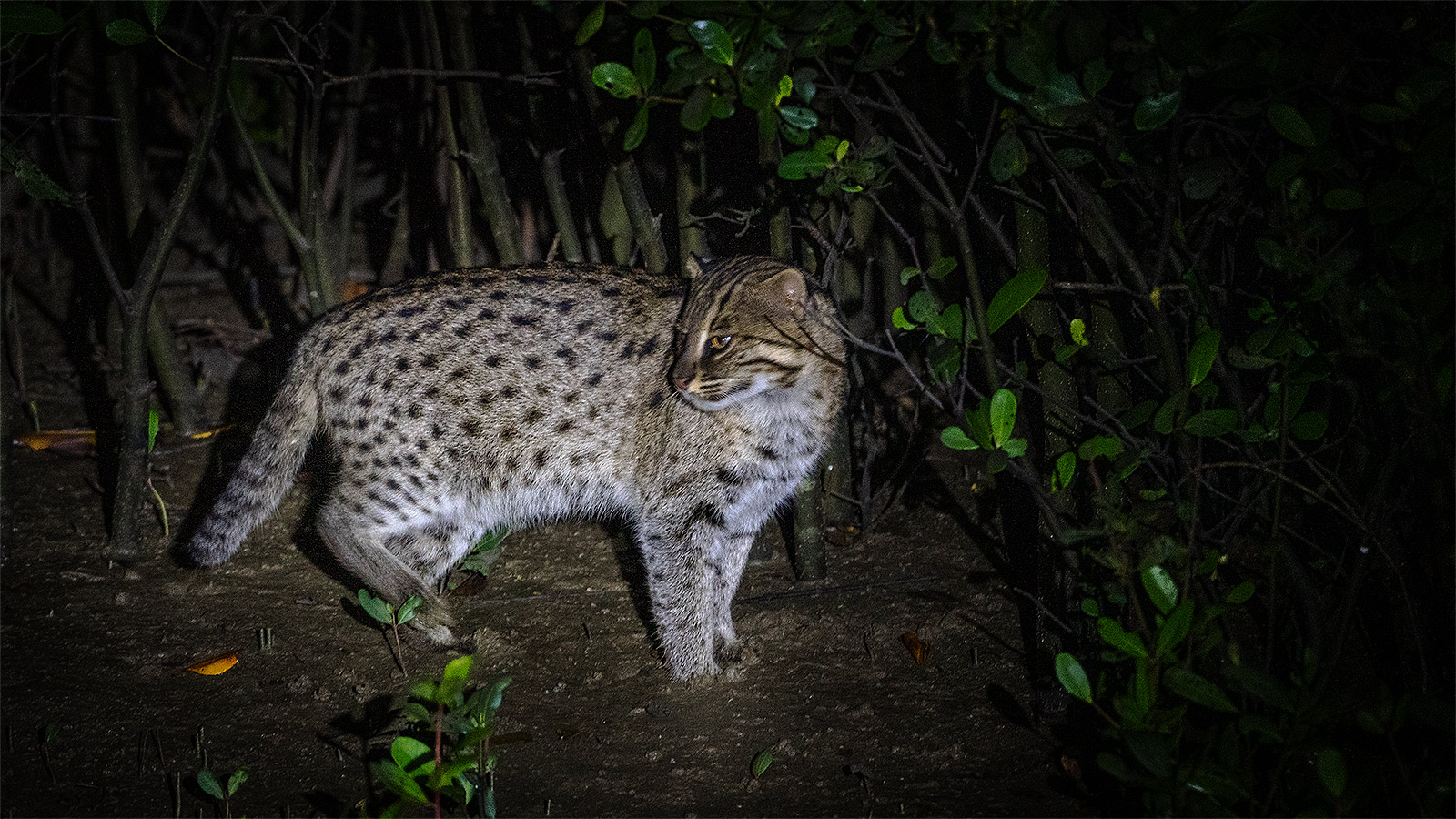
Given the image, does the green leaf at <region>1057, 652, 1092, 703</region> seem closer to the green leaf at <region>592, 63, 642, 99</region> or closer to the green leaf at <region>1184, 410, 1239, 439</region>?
the green leaf at <region>1184, 410, 1239, 439</region>

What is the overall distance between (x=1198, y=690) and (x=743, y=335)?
176 cm

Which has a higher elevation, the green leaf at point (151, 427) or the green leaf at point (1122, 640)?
the green leaf at point (151, 427)

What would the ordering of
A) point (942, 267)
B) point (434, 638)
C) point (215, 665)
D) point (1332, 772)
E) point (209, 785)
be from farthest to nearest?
1. point (434, 638)
2. point (215, 665)
3. point (942, 267)
4. point (209, 785)
5. point (1332, 772)

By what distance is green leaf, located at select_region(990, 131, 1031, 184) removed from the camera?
283cm

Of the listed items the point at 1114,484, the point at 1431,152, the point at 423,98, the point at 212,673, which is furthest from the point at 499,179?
the point at 1431,152

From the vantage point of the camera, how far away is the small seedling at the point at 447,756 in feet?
8.52

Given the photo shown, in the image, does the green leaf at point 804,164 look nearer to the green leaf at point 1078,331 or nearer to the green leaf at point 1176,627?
the green leaf at point 1078,331

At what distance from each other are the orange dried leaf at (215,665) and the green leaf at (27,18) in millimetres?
2090

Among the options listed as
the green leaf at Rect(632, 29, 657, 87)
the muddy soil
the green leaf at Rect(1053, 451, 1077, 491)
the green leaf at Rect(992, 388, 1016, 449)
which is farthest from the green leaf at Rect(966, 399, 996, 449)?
the green leaf at Rect(632, 29, 657, 87)

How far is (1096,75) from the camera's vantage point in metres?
2.56

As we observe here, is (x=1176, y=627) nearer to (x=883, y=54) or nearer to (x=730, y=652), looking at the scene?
(x=883, y=54)

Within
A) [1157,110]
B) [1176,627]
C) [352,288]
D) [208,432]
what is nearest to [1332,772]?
[1176,627]

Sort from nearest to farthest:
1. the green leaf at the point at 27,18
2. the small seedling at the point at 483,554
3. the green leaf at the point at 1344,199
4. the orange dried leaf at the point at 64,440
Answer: the green leaf at the point at 1344,199
the green leaf at the point at 27,18
the small seedling at the point at 483,554
the orange dried leaf at the point at 64,440

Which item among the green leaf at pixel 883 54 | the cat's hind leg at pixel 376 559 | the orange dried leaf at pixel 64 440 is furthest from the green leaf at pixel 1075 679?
the orange dried leaf at pixel 64 440
